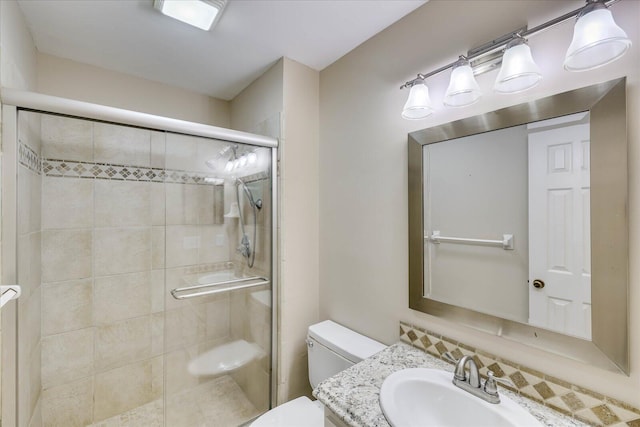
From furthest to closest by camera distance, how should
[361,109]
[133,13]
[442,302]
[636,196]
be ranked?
[361,109] < [133,13] < [442,302] < [636,196]

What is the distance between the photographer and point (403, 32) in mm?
1385

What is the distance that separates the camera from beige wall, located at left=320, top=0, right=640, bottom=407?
0.82 m

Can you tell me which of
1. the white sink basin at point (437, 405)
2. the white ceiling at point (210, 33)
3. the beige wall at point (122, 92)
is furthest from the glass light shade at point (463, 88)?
the beige wall at point (122, 92)

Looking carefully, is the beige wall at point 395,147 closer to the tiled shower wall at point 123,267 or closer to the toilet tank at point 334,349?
the toilet tank at point 334,349

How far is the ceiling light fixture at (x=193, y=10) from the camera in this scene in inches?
49.7

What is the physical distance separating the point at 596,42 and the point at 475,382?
1083 mm

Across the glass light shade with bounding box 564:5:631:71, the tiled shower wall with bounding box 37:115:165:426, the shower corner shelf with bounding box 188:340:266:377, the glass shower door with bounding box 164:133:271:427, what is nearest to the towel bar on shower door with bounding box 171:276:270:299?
the glass shower door with bounding box 164:133:271:427

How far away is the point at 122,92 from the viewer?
77.6 inches

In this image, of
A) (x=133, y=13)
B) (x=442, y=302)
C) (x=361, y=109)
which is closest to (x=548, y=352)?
(x=442, y=302)

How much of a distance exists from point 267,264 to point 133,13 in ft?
4.91

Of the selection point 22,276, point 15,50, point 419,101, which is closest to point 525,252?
point 419,101

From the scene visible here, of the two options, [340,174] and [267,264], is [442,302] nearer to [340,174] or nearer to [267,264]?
[340,174]

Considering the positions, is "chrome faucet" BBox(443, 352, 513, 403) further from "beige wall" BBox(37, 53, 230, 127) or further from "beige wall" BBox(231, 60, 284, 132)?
"beige wall" BBox(37, 53, 230, 127)

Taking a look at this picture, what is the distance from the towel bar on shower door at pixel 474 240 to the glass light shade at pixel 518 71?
52 centimetres
